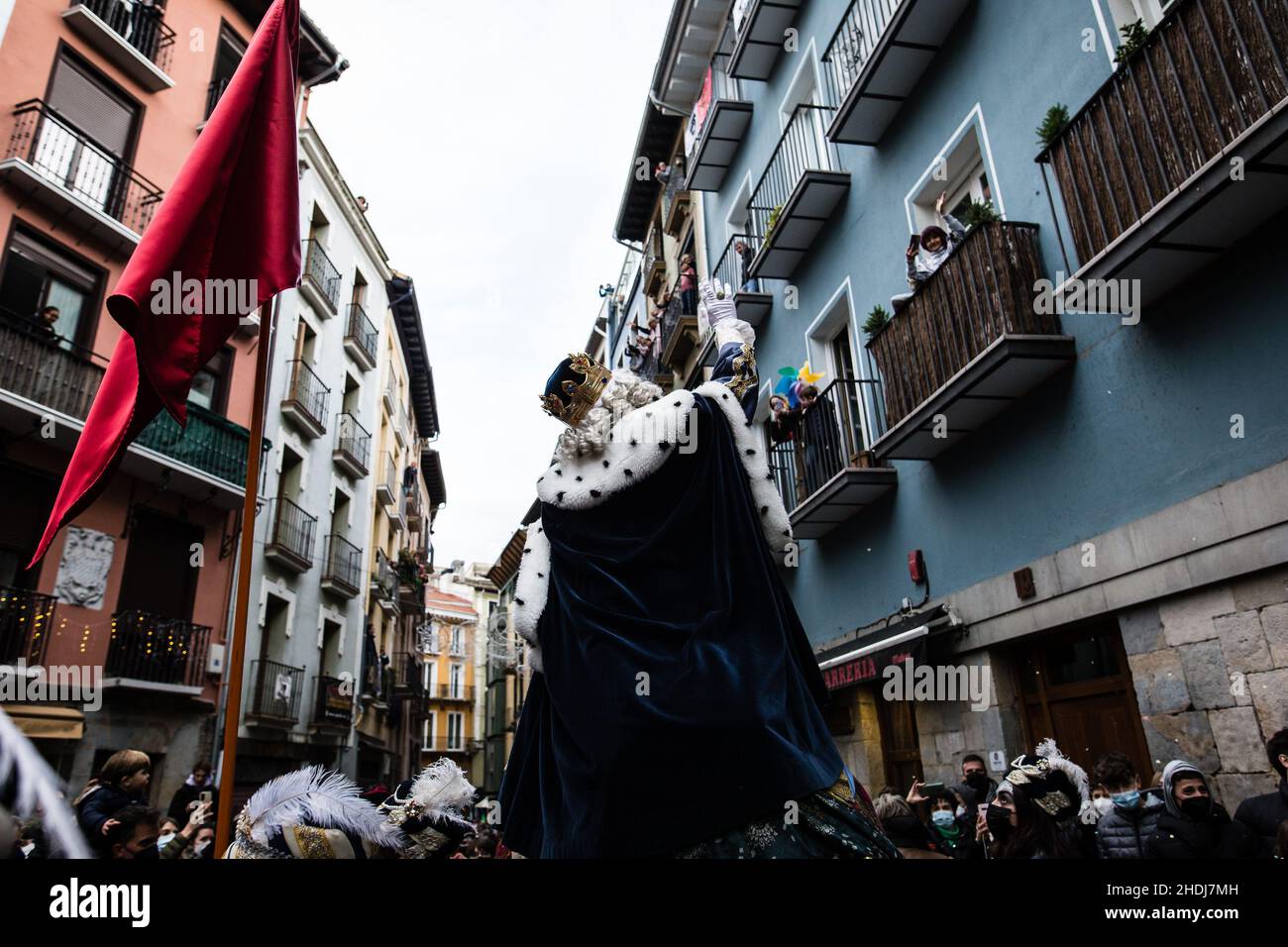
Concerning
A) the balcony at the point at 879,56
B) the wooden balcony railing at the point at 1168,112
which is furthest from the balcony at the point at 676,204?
the wooden balcony railing at the point at 1168,112

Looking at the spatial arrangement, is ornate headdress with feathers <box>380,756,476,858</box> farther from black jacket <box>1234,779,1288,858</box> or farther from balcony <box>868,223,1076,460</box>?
balcony <box>868,223,1076,460</box>

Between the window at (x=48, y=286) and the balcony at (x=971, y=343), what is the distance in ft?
39.2

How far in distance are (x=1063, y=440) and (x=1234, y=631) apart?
208cm

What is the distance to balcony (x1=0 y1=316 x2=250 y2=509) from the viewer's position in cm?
1175

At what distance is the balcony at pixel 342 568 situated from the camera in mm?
21139

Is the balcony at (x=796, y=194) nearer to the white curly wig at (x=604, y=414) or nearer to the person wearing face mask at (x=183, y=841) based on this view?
the white curly wig at (x=604, y=414)

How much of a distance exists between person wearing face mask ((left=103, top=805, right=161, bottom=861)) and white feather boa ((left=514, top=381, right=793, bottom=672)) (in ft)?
7.65

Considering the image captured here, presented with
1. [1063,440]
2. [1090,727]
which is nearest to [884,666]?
[1090,727]

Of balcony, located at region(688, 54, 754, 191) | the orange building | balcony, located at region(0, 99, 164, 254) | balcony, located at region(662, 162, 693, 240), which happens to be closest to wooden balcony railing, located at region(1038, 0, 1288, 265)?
balcony, located at region(688, 54, 754, 191)

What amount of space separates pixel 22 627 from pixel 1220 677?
43.6ft

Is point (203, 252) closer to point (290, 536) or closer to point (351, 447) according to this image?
point (290, 536)

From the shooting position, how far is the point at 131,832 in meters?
3.50

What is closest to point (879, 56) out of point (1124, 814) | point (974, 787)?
point (974, 787)

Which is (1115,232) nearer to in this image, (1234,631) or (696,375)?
(1234,631)
